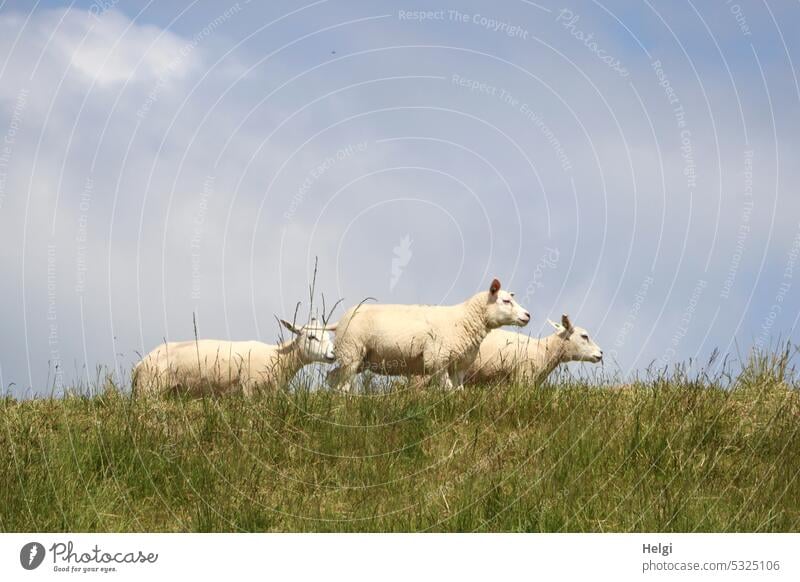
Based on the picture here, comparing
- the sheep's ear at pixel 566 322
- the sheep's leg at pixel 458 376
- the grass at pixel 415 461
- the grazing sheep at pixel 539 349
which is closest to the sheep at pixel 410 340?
the sheep's leg at pixel 458 376

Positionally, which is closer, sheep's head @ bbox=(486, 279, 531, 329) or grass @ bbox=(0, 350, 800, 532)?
grass @ bbox=(0, 350, 800, 532)

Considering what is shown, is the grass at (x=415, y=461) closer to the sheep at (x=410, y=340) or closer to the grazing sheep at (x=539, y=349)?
the sheep at (x=410, y=340)

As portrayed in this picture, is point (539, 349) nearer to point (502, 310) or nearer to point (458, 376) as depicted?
point (502, 310)

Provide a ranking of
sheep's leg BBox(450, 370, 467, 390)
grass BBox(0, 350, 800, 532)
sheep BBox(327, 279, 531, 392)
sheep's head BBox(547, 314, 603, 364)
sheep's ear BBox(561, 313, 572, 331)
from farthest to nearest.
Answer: sheep's head BBox(547, 314, 603, 364), sheep's ear BBox(561, 313, 572, 331), sheep's leg BBox(450, 370, 467, 390), sheep BBox(327, 279, 531, 392), grass BBox(0, 350, 800, 532)

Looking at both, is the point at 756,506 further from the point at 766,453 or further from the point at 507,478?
the point at 507,478

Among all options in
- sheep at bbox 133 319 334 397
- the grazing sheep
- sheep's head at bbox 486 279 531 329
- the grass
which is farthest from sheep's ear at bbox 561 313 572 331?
the grass

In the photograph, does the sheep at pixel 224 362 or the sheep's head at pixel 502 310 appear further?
the sheep's head at pixel 502 310

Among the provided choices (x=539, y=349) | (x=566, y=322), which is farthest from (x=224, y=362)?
(x=566, y=322)

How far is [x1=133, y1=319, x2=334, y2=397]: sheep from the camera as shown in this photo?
13.1 metres

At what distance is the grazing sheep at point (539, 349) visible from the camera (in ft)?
50.1

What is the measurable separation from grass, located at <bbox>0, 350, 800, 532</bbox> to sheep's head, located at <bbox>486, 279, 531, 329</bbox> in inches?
171

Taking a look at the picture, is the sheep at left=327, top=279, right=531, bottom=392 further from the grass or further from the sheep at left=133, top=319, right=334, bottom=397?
the grass

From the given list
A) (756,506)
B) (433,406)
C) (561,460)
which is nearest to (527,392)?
(433,406)

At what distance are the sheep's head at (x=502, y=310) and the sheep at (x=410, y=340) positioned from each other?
0.14 meters
